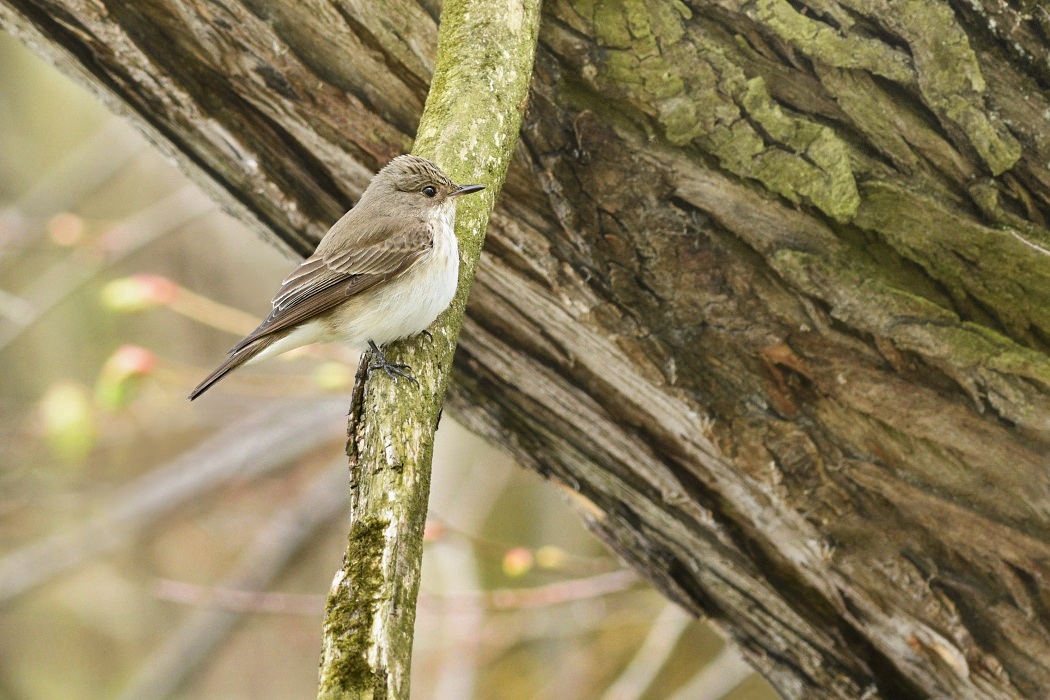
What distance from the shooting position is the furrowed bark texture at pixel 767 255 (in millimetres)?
2891

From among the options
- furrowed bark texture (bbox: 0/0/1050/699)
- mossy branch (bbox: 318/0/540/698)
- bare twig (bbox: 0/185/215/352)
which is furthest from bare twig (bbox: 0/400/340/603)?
mossy branch (bbox: 318/0/540/698)

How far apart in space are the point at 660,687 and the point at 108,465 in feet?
21.1

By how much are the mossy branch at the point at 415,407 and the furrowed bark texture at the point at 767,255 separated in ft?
0.89

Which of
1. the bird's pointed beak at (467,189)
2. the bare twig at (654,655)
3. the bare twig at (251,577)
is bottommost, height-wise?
the bare twig at (251,577)

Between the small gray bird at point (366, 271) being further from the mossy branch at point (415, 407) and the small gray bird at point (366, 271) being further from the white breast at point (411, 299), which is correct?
the mossy branch at point (415, 407)

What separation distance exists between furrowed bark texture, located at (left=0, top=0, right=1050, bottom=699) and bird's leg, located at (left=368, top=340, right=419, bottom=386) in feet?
2.55

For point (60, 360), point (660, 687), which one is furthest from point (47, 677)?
point (660, 687)

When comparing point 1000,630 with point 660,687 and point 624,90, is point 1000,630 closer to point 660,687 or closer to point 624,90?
point 624,90

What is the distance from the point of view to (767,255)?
9.92 ft

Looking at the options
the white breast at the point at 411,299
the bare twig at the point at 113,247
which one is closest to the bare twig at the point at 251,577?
the bare twig at the point at 113,247

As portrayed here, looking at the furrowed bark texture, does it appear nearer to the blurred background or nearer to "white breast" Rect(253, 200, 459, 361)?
"white breast" Rect(253, 200, 459, 361)

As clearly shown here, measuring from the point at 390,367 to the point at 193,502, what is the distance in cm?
602

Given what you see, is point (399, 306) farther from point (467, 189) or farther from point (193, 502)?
point (193, 502)

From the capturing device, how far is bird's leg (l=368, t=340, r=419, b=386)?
2234 millimetres
